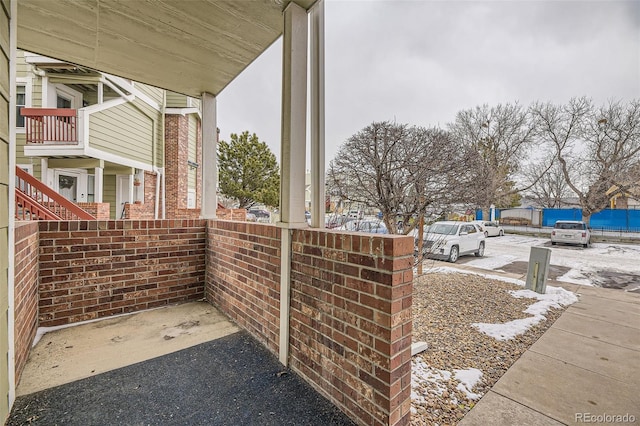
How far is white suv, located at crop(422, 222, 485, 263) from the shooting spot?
8492 millimetres

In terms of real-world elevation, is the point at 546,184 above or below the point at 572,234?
above

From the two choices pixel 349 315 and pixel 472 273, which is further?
pixel 472 273

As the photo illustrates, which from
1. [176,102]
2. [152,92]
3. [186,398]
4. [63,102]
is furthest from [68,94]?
[186,398]

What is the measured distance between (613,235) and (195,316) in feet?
76.0

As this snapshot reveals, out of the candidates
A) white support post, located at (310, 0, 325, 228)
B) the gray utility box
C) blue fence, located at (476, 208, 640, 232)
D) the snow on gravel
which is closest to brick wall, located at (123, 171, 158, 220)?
white support post, located at (310, 0, 325, 228)

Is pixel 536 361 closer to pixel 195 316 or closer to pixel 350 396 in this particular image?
pixel 350 396

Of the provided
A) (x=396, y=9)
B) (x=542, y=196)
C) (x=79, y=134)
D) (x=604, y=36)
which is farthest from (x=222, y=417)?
(x=542, y=196)

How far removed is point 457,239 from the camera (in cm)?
891

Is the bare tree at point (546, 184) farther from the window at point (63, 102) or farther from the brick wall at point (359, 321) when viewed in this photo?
the window at point (63, 102)

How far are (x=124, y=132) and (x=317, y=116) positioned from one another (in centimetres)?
823

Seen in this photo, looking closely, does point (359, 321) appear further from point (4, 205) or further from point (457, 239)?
point (457, 239)

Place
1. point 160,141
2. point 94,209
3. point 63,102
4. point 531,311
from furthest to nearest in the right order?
point 160,141 < point 63,102 < point 94,209 < point 531,311

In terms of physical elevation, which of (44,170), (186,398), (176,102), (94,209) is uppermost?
(176,102)

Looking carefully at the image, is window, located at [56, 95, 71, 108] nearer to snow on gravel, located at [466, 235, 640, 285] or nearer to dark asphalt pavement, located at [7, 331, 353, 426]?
dark asphalt pavement, located at [7, 331, 353, 426]
